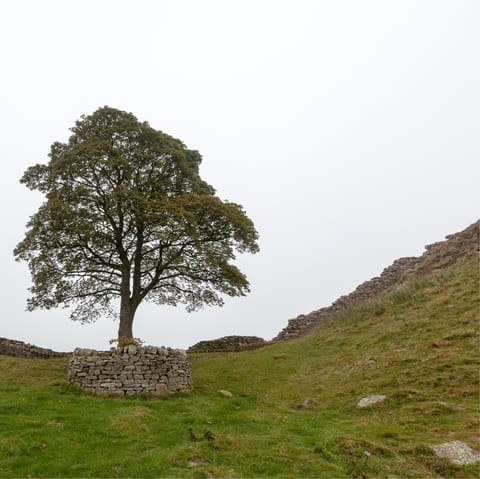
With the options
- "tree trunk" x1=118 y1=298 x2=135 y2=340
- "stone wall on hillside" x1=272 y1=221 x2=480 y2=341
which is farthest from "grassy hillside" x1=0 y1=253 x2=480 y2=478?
"stone wall on hillside" x1=272 y1=221 x2=480 y2=341

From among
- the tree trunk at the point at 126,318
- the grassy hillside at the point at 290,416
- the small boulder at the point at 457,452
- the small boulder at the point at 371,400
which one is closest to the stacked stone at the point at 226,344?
the grassy hillside at the point at 290,416

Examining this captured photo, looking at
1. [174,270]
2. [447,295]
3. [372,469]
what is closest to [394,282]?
[447,295]

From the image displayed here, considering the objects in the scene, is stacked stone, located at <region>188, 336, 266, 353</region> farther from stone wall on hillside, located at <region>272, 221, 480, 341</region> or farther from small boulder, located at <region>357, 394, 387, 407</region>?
small boulder, located at <region>357, 394, 387, 407</region>

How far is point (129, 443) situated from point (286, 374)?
10.2m

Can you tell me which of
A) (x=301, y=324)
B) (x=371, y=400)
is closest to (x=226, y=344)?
(x=301, y=324)

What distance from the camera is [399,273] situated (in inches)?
1260

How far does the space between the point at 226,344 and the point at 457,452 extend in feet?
74.5

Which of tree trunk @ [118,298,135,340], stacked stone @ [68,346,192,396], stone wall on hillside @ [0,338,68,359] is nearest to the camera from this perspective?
stacked stone @ [68,346,192,396]

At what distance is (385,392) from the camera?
44.5 ft

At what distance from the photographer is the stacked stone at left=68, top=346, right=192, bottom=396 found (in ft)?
51.1

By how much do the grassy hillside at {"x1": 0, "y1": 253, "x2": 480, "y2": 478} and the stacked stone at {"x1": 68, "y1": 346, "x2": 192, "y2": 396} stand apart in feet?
2.11

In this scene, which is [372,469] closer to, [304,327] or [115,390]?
[115,390]

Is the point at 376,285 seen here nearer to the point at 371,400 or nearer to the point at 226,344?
the point at 226,344

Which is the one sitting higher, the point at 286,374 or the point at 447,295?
the point at 447,295
